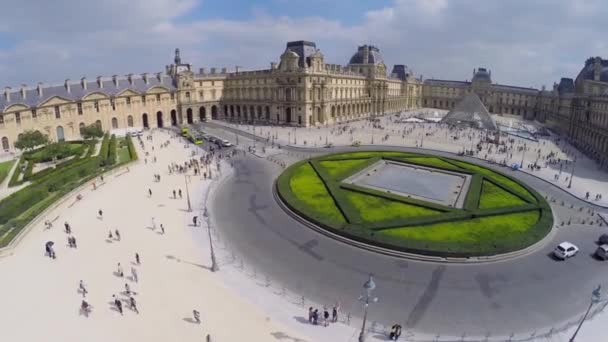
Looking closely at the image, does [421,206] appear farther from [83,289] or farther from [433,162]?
[83,289]

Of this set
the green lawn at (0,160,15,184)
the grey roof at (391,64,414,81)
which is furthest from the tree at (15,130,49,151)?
the grey roof at (391,64,414,81)

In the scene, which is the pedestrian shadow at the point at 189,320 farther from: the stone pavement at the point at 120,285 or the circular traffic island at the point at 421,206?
the circular traffic island at the point at 421,206

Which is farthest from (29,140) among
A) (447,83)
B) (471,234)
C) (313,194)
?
(447,83)

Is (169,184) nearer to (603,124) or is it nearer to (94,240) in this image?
(94,240)

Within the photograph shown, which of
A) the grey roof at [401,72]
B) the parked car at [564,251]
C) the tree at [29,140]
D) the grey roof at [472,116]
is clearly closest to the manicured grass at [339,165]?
the parked car at [564,251]

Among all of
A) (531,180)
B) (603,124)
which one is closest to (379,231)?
(531,180)

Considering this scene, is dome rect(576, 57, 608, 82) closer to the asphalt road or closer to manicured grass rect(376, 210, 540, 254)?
the asphalt road

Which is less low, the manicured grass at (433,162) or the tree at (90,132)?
the tree at (90,132)
